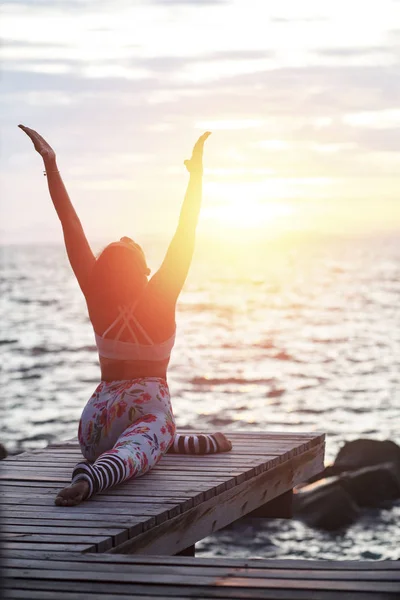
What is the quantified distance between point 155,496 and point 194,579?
5.68ft

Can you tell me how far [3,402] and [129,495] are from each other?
2271 cm

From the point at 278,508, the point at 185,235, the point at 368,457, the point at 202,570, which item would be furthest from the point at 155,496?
the point at 368,457

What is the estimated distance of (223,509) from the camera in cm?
650

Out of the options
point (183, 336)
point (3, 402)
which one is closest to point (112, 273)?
point (3, 402)

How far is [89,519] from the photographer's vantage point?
5469mm

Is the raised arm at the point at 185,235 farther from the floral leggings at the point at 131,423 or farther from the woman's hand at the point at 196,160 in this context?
the floral leggings at the point at 131,423

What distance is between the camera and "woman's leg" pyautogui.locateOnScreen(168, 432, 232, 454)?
737 centimetres

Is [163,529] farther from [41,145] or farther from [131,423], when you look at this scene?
[41,145]

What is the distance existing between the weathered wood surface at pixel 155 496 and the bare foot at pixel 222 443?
0.07 meters

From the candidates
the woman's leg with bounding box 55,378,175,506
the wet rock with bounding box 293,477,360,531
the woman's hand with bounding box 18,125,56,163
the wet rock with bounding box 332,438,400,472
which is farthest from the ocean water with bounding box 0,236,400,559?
the woman's hand with bounding box 18,125,56,163

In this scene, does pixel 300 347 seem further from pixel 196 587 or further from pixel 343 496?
pixel 196 587

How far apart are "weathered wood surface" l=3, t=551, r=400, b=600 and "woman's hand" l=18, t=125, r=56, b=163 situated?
3.03 metres

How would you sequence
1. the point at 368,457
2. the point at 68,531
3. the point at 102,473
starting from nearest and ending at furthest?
the point at 68,531 → the point at 102,473 → the point at 368,457

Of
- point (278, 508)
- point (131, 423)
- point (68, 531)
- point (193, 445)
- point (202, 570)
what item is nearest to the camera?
point (202, 570)
